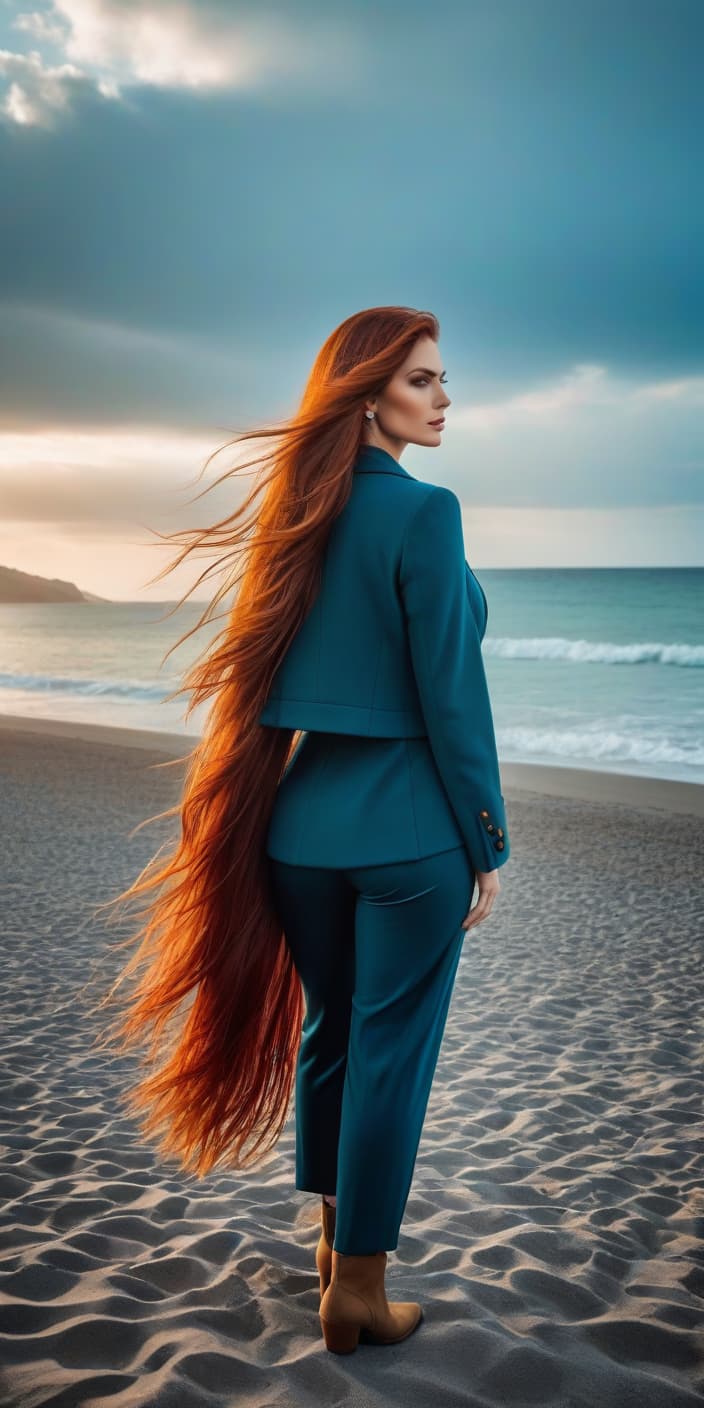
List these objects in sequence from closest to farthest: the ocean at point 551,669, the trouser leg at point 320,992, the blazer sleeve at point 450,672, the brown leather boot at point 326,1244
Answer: the blazer sleeve at point 450,672
the trouser leg at point 320,992
the brown leather boot at point 326,1244
the ocean at point 551,669

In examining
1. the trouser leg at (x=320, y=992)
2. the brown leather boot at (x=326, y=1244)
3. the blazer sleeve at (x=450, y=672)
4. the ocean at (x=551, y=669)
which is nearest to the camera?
the blazer sleeve at (x=450, y=672)

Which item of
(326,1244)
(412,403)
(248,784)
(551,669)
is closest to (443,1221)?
(326,1244)

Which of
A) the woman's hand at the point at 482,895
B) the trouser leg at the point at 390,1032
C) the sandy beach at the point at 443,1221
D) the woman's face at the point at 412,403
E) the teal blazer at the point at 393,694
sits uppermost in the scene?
the woman's face at the point at 412,403

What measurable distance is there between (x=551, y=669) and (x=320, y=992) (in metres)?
25.6

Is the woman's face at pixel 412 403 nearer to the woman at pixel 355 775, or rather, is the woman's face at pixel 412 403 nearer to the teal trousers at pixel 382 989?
the woman at pixel 355 775

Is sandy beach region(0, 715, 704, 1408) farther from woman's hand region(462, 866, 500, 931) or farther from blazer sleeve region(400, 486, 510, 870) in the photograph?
blazer sleeve region(400, 486, 510, 870)

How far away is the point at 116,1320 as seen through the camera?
198 centimetres

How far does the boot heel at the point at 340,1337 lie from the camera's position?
1896mm

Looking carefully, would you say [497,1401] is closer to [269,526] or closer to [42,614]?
[269,526]

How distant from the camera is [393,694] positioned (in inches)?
70.5

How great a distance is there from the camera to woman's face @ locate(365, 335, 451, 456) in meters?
1.89

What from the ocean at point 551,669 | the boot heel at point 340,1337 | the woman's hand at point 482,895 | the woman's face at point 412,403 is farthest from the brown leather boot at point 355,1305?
the woman's face at point 412,403

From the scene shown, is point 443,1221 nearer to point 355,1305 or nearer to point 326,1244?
point 326,1244

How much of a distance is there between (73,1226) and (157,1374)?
64cm
